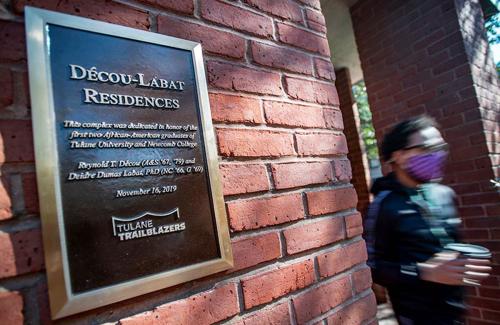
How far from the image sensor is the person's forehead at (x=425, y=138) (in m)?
1.67

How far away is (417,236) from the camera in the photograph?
1.50m

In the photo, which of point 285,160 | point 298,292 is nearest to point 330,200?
point 285,160

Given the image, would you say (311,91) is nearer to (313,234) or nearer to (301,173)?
(301,173)

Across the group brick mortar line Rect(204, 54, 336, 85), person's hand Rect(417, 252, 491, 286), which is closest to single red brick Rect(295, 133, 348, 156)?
brick mortar line Rect(204, 54, 336, 85)

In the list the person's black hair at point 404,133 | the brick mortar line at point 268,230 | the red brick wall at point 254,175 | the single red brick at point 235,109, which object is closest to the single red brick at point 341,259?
the red brick wall at point 254,175

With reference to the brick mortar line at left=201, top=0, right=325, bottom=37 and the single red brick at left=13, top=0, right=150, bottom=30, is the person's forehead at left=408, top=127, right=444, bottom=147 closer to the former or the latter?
the brick mortar line at left=201, top=0, right=325, bottom=37

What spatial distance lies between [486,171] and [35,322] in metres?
3.19

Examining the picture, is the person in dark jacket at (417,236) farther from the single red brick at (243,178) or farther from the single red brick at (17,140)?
the single red brick at (17,140)

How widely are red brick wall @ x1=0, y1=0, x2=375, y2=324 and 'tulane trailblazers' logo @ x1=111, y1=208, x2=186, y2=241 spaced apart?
155 millimetres

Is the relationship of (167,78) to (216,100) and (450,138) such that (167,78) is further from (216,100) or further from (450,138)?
(450,138)

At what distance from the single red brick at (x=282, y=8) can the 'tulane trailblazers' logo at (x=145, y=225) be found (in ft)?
2.74

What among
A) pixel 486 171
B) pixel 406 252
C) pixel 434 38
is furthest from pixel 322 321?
pixel 434 38

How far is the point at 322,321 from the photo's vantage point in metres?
1.10

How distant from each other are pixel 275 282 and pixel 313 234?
24cm
